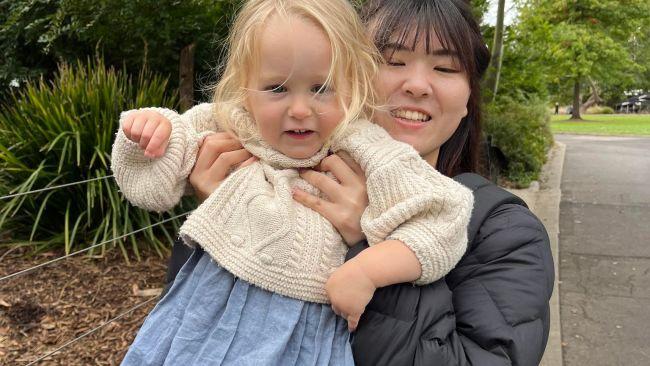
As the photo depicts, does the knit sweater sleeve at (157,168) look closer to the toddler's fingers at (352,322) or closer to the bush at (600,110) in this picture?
the toddler's fingers at (352,322)

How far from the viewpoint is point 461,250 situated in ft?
4.40

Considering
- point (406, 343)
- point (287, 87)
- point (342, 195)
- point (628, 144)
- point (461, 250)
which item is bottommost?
point (628, 144)

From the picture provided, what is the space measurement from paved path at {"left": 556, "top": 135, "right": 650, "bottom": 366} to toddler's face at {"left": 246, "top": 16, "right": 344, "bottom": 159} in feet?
12.2

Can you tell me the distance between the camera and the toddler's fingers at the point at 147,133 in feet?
4.90

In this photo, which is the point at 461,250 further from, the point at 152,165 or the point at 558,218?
the point at 558,218

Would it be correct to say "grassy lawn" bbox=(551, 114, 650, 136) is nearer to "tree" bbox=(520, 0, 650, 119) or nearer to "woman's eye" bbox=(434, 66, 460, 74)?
"tree" bbox=(520, 0, 650, 119)

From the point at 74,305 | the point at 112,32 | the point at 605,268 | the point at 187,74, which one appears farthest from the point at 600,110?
the point at 74,305

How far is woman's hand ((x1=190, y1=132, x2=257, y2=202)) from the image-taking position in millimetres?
1553

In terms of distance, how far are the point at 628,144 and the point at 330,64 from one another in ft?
68.0

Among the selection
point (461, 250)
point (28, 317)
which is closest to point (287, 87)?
point (461, 250)

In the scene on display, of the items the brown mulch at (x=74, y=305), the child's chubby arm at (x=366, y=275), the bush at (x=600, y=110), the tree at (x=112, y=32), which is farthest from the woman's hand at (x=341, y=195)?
the bush at (x=600, y=110)

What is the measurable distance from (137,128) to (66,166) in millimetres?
3589

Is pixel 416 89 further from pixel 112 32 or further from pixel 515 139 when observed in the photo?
pixel 515 139

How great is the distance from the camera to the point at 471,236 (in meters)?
1.45
